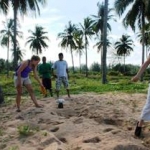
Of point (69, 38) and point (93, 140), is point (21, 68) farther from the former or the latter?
point (69, 38)

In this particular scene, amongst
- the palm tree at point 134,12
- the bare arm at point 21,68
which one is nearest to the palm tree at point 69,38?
the palm tree at point 134,12

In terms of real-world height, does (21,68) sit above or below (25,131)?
above

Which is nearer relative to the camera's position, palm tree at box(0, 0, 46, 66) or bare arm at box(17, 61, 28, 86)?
bare arm at box(17, 61, 28, 86)

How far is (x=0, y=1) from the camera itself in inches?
980

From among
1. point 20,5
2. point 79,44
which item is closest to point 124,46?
point 79,44

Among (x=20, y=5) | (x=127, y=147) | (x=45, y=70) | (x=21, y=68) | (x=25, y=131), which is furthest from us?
(x=20, y=5)

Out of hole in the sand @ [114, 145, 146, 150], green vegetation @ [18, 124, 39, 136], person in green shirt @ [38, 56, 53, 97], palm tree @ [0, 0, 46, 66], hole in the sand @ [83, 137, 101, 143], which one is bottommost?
hole in the sand @ [114, 145, 146, 150]

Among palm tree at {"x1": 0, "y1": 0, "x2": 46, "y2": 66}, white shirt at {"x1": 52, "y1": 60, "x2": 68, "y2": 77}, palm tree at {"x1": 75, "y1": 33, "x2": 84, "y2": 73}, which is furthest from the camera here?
palm tree at {"x1": 75, "y1": 33, "x2": 84, "y2": 73}

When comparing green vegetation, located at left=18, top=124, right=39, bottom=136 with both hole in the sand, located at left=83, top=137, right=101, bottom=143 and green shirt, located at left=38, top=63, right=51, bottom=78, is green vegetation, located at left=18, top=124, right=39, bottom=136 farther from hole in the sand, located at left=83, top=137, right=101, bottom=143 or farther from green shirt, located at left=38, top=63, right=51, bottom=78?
green shirt, located at left=38, top=63, right=51, bottom=78

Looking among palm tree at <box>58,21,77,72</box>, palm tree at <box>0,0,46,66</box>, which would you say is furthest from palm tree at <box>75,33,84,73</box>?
palm tree at <box>0,0,46,66</box>

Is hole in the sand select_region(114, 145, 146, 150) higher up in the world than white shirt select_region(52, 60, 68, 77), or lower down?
lower down

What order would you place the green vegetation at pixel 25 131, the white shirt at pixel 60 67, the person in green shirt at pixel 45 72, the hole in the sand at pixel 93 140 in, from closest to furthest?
the hole in the sand at pixel 93 140, the green vegetation at pixel 25 131, the white shirt at pixel 60 67, the person in green shirt at pixel 45 72

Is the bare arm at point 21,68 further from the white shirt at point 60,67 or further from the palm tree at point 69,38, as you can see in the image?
the palm tree at point 69,38

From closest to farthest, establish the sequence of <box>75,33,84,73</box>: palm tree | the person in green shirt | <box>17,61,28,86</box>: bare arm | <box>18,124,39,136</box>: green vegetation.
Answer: <box>18,124,39,136</box>: green vegetation
<box>17,61,28,86</box>: bare arm
the person in green shirt
<box>75,33,84,73</box>: palm tree
